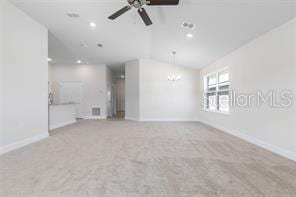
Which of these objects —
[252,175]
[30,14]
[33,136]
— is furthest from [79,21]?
[252,175]

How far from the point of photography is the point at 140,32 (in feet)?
17.5

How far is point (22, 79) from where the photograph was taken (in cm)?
410

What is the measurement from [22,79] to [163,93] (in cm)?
593

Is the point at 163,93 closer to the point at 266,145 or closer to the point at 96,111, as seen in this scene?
the point at 96,111

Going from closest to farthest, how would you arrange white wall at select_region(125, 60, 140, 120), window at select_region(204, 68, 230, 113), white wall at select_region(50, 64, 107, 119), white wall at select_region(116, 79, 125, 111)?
1. window at select_region(204, 68, 230, 113)
2. white wall at select_region(125, 60, 140, 120)
3. white wall at select_region(50, 64, 107, 119)
4. white wall at select_region(116, 79, 125, 111)

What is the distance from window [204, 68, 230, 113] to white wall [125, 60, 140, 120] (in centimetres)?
325

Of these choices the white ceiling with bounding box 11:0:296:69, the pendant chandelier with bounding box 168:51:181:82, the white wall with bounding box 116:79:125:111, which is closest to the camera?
the white ceiling with bounding box 11:0:296:69

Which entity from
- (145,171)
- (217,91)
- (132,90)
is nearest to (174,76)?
(217,91)

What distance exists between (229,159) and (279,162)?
79 centimetres

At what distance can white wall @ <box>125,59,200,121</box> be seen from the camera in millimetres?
8695

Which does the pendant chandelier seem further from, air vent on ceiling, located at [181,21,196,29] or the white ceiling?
air vent on ceiling, located at [181,21,196,29]

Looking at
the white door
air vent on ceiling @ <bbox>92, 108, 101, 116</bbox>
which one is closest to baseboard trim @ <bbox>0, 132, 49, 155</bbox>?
air vent on ceiling @ <bbox>92, 108, 101, 116</bbox>

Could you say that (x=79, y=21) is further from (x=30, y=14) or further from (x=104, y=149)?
(x=104, y=149)

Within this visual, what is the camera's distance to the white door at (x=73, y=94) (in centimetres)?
1001
